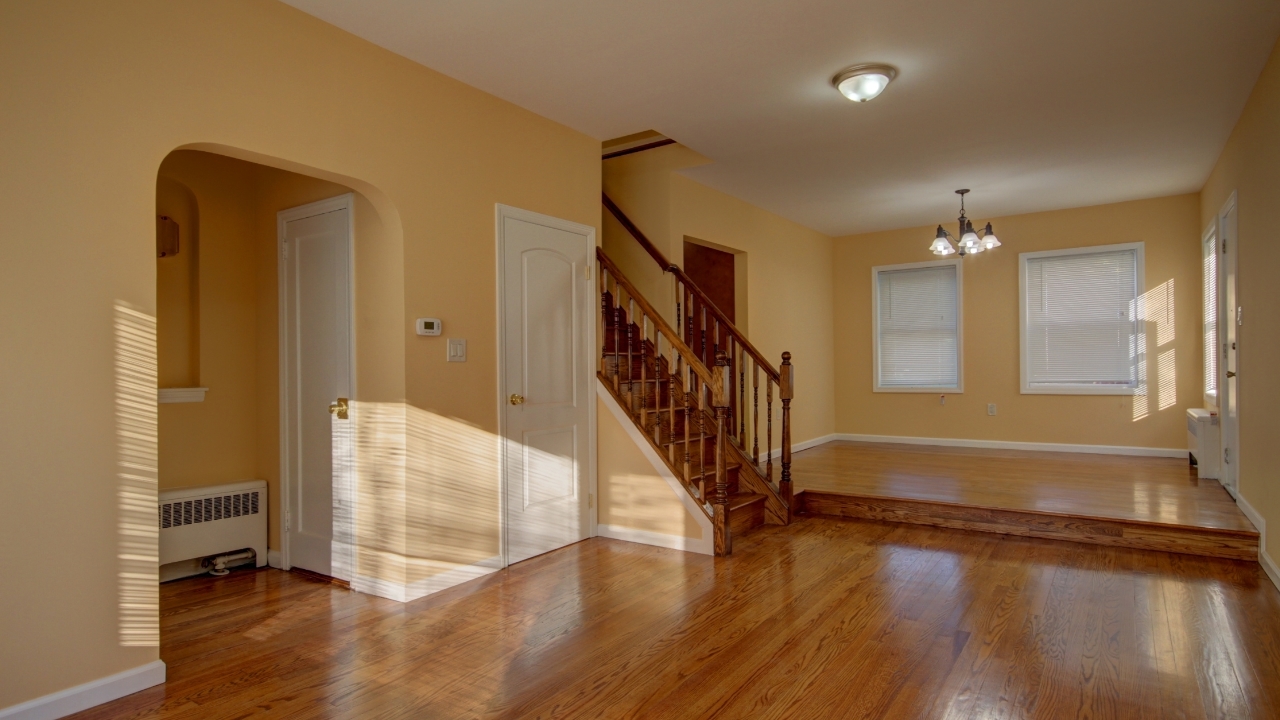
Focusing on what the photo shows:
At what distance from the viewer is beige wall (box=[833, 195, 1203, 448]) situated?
6.62 meters

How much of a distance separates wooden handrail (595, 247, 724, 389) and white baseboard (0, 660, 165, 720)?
281 centimetres

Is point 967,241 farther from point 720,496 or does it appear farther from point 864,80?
point 720,496

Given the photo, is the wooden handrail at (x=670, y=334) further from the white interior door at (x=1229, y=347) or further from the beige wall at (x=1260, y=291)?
the white interior door at (x=1229, y=347)

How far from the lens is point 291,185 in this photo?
A: 3.87 m

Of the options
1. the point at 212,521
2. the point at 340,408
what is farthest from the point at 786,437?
the point at 212,521

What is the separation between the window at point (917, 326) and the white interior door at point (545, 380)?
4.81 metres

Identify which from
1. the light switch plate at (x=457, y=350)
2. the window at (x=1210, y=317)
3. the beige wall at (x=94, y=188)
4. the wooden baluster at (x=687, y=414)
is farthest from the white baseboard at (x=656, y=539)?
the window at (x=1210, y=317)

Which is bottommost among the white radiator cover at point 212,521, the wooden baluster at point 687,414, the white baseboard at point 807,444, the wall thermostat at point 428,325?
the white baseboard at point 807,444

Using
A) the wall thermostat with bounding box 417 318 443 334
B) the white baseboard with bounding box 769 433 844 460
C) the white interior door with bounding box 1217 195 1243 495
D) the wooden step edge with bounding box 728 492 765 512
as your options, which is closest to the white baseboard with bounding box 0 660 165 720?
the wall thermostat with bounding box 417 318 443 334

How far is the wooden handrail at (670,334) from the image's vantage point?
13.6 feet

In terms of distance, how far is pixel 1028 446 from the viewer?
7363mm

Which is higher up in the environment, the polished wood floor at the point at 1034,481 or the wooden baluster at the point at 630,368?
the wooden baluster at the point at 630,368

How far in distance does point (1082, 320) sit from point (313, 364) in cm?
705

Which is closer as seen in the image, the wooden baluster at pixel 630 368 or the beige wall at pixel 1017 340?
the wooden baluster at pixel 630 368
